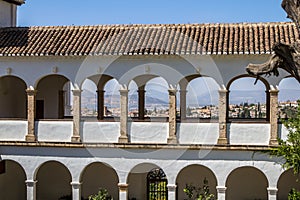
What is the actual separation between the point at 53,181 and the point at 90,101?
4.02 m

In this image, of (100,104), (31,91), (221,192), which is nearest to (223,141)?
(221,192)

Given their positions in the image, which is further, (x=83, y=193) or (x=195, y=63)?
(x=83, y=193)

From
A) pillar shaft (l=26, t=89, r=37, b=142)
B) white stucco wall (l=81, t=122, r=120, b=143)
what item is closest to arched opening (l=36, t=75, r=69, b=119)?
pillar shaft (l=26, t=89, r=37, b=142)

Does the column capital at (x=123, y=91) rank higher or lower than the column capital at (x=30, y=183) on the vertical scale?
higher

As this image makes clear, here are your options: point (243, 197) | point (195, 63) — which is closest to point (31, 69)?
point (195, 63)

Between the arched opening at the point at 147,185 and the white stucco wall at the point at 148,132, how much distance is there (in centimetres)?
355

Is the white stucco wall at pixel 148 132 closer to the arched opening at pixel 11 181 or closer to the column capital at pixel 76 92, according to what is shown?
the column capital at pixel 76 92

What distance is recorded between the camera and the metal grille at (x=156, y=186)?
22.7m

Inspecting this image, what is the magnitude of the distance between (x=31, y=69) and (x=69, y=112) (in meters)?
7.27

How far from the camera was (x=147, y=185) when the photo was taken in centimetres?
2262

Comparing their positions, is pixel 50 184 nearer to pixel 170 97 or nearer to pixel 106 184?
pixel 106 184

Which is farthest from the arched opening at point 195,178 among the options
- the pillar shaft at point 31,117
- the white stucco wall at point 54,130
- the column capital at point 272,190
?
the pillar shaft at point 31,117

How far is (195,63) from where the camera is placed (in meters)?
18.4

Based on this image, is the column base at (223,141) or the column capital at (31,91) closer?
the column base at (223,141)
